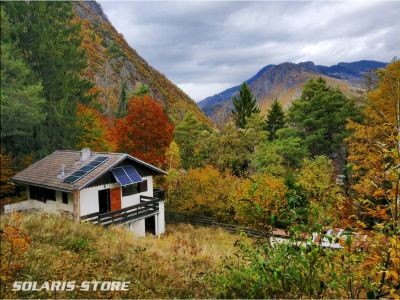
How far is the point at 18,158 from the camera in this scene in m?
20.9

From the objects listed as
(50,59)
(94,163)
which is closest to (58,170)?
(94,163)

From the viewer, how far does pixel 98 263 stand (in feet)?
29.1

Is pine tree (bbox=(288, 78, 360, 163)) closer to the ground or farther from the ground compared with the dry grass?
farther from the ground

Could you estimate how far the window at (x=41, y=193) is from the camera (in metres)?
24.0

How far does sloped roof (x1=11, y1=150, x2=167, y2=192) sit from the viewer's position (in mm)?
22172

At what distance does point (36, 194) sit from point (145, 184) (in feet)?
29.3

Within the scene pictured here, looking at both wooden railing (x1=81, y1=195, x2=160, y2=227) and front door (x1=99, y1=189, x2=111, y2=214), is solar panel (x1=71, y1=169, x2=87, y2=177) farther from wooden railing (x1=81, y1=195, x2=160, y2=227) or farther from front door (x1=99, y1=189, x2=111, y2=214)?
wooden railing (x1=81, y1=195, x2=160, y2=227)

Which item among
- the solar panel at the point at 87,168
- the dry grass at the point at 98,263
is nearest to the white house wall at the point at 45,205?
the solar panel at the point at 87,168

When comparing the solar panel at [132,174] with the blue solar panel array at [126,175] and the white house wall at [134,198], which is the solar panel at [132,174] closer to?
the blue solar panel array at [126,175]

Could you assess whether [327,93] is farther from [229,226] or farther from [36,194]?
[36,194]

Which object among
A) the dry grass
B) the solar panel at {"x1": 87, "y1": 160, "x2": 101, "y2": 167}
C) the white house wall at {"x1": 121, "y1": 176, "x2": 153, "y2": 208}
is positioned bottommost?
the white house wall at {"x1": 121, "y1": 176, "x2": 153, "y2": 208}

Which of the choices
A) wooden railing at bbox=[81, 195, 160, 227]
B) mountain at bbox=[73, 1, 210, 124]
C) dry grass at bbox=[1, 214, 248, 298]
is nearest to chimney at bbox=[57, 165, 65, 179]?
wooden railing at bbox=[81, 195, 160, 227]

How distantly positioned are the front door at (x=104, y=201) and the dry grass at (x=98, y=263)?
12007mm

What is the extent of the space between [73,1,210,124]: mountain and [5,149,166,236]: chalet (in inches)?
2019
